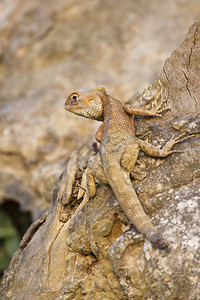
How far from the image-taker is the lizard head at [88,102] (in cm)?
518

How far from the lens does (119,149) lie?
4328mm

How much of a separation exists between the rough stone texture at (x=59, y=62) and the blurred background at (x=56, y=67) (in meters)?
0.03

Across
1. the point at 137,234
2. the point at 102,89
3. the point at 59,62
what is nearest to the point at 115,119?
the point at 102,89

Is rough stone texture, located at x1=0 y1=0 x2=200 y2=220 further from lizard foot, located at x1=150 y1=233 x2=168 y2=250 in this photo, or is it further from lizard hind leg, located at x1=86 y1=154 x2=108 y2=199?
lizard foot, located at x1=150 y1=233 x2=168 y2=250

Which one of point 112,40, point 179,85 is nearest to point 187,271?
point 179,85

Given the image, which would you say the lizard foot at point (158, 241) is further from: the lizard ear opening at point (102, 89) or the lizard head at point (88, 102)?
the lizard ear opening at point (102, 89)

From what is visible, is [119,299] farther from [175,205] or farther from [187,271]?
[175,205]

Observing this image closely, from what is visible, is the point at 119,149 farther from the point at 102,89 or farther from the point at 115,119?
the point at 102,89

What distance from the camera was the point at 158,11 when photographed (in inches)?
510

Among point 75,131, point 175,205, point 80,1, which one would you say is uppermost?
point 80,1

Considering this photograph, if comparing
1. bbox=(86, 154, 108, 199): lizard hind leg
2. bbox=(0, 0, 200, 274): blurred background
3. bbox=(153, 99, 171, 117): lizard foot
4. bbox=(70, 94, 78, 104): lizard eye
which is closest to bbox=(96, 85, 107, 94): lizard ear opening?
bbox=(70, 94, 78, 104): lizard eye

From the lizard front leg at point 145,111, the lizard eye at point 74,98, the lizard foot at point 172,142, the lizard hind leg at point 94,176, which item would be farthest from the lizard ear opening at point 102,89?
the lizard foot at point 172,142

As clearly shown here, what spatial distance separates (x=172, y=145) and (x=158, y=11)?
10265 mm

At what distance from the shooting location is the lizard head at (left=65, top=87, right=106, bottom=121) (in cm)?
518
